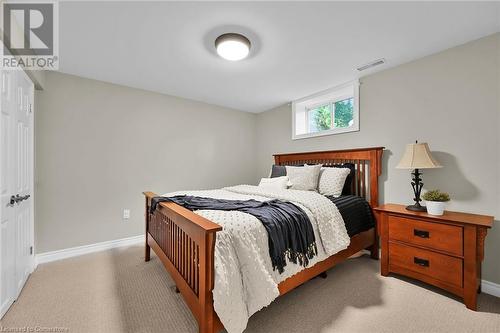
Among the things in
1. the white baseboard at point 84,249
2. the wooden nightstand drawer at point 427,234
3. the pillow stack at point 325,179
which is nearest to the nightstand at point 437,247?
the wooden nightstand drawer at point 427,234

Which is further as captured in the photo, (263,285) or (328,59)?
(328,59)

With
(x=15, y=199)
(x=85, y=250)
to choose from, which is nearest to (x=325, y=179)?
(x=15, y=199)

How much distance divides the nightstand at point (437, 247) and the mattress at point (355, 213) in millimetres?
222

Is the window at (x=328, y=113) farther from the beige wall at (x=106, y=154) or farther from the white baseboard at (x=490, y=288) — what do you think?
the white baseboard at (x=490, y=288)

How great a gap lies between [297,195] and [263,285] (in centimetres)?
117

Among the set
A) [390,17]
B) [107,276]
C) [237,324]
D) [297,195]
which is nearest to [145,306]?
[107,276]

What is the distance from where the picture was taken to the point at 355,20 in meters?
1.79

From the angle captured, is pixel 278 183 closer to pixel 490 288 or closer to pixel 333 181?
pixel 333 181

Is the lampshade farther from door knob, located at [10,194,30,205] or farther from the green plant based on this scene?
door knob, located at [10,194,30,205]

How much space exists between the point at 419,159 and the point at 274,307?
1886mm

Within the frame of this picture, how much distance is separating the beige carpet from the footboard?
11.6 inches

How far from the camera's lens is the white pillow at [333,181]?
268 cm

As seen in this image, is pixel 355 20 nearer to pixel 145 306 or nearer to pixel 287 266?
pixel 287 266

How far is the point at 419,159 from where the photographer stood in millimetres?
2123
